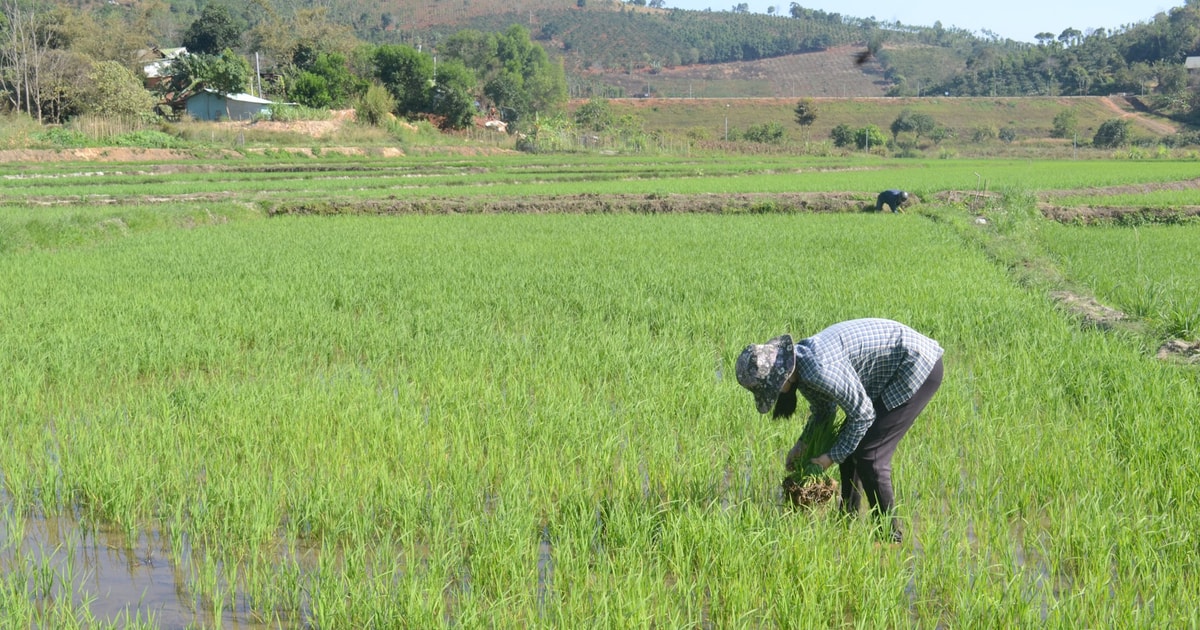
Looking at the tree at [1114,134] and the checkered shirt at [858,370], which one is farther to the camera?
the tree at [1114,134]

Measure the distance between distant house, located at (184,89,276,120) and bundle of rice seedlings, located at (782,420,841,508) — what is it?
115 ft

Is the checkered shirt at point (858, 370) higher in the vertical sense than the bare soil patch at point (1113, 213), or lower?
higher

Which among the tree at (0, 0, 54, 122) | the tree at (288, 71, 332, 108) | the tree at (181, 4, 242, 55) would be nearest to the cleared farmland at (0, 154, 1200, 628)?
the tree at (0, 0, 54, 122)

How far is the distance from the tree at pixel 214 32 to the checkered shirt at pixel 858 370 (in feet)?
147

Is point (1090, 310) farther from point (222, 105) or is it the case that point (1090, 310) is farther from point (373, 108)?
point (222, 105)

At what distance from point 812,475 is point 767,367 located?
49 centimetres

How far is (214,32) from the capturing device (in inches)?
1682

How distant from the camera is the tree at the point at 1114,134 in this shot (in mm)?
45431

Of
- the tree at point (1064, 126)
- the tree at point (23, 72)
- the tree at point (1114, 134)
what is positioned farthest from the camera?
the tree at point (1064, 126)

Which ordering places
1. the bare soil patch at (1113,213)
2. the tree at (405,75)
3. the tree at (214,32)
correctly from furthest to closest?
the tree at (214,32) → the tree at (405,75) → the bare soil patch at (1113,213)

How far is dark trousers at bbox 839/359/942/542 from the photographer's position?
114 inches

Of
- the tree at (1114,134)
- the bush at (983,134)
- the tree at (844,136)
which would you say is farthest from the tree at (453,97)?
the tree at (1114,134)

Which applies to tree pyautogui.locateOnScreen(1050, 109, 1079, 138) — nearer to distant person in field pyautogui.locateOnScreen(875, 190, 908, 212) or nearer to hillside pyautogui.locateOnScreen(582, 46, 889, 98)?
hillside pyautogui.locateOnScreen(582, 46, 889, 98)

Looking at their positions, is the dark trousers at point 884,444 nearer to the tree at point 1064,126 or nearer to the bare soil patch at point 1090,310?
the bare soil patch at point 1090,310
